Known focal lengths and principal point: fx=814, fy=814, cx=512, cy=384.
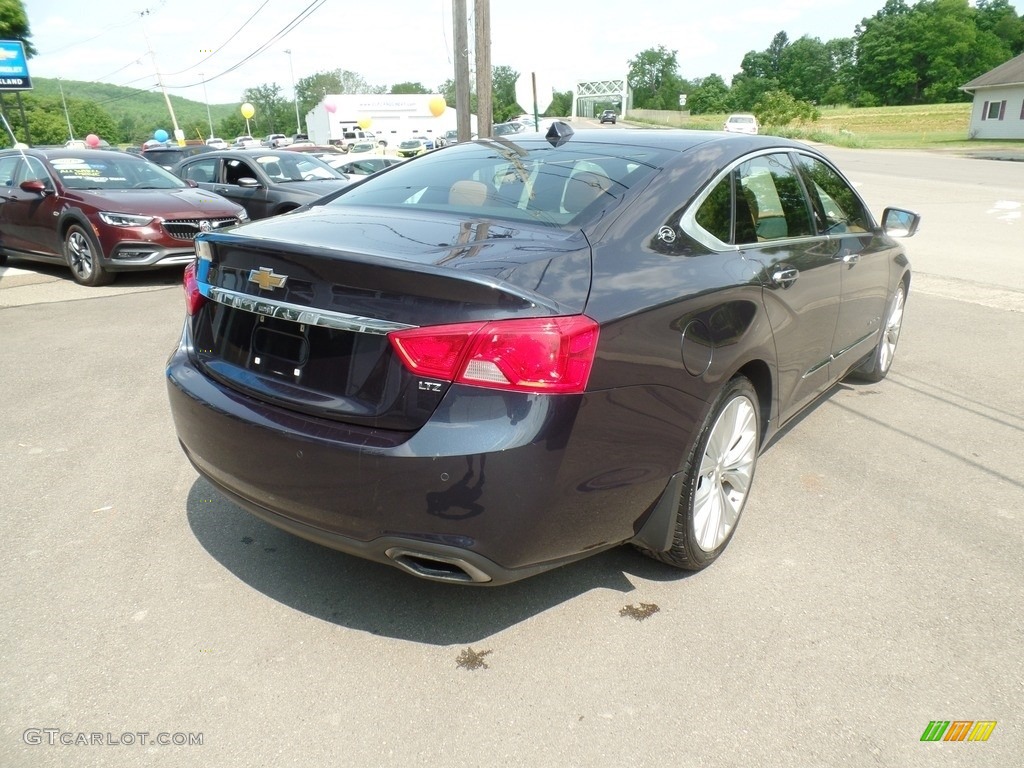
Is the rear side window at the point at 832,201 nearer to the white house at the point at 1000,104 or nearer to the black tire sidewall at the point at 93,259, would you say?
the black tire sidewall at the point at 93,259

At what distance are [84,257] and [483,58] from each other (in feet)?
25.1

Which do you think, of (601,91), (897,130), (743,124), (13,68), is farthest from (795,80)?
(13,68)

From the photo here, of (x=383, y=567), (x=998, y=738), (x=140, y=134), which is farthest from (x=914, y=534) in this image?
(x=140, y=134)

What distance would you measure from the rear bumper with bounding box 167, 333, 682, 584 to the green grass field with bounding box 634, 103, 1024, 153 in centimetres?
4828

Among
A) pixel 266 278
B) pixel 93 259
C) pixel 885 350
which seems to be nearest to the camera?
pixel 266 278

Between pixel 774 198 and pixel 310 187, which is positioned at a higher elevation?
pixel 774 198

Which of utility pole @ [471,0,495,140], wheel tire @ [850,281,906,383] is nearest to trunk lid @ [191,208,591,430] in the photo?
wheel tire @ [850,281,906,383]

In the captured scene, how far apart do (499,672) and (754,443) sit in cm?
152

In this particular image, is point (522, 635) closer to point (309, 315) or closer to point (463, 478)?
point (463, 478)

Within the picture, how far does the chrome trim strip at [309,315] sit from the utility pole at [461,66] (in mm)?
11987

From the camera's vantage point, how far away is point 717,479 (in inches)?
124

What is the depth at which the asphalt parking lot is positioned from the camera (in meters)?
2.33

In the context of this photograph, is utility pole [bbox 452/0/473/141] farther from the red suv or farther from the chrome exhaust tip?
the chrome exhaust tip

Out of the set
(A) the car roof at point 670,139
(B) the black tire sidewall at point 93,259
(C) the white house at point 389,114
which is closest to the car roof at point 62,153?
(B) the black tire sidewall at point 93,259
